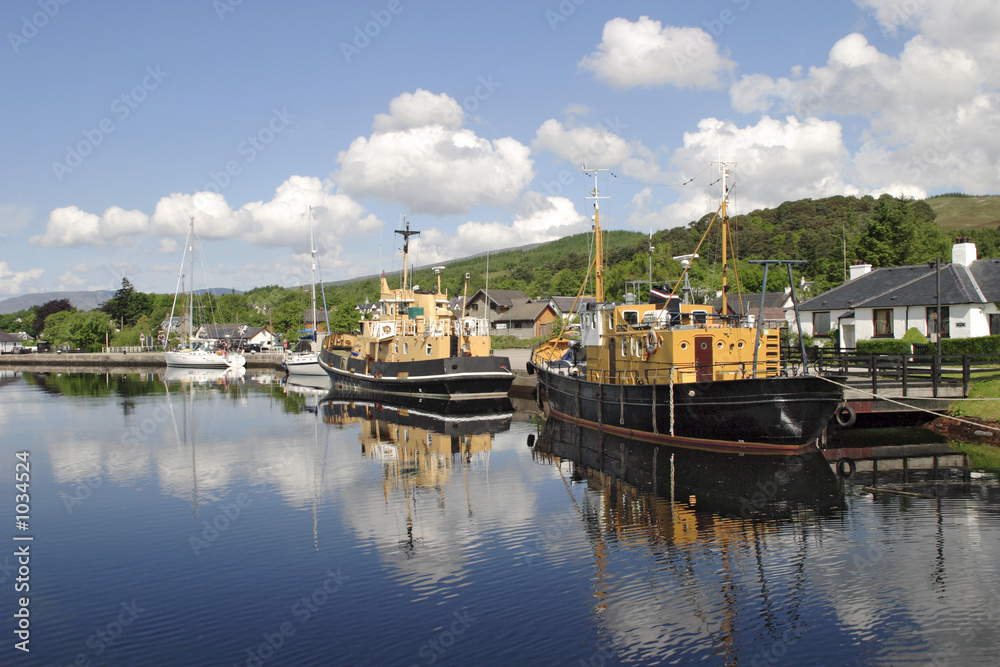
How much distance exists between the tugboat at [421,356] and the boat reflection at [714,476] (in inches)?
511

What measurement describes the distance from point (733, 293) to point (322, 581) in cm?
6603

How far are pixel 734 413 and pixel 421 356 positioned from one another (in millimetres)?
22005

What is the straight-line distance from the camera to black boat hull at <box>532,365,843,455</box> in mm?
18016

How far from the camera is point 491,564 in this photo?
37.9ft

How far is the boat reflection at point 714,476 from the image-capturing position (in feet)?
48.9

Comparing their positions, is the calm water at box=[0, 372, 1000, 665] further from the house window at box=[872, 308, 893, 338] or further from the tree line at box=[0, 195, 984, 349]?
the tree line at box=[0, 195, 984, 349]

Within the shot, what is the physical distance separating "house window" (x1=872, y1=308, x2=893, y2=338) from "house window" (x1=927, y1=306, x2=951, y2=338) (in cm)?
187

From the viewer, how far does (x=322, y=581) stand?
1088 cm

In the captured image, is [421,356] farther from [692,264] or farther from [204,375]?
[692,264]

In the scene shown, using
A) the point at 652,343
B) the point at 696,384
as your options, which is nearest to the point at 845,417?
the point at 696,384

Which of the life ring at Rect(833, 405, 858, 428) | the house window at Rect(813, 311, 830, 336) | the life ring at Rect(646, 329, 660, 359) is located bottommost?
the life ring at Rect(833, 405, 858, 428)

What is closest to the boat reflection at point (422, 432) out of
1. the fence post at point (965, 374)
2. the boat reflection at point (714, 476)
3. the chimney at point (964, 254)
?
the boat reflection at point (714, 476)

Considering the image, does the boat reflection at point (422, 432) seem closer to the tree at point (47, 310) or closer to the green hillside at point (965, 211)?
the green hillside at point (965, 211)

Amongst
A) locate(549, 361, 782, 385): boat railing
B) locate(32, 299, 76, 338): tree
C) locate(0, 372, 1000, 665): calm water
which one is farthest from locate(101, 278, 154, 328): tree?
locate(549, 361, 782, 385): boat railing
